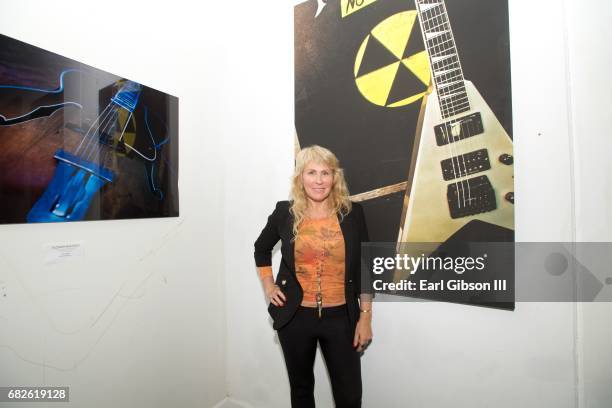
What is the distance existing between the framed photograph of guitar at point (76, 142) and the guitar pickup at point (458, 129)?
1346 mm

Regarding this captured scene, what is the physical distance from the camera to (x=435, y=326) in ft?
4.64

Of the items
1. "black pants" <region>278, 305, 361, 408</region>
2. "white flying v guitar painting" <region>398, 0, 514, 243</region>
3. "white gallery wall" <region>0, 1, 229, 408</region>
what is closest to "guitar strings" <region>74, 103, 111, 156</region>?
"white gallery wall" <region>0, 1, 229, 408</region>

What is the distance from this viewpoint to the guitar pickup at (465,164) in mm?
1254

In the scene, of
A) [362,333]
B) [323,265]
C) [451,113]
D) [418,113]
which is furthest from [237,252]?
[451,113]

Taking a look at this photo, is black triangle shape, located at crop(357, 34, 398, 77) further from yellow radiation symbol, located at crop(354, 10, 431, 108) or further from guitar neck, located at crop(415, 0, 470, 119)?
guitar neck, located at crop(415, 0, 470, 119)

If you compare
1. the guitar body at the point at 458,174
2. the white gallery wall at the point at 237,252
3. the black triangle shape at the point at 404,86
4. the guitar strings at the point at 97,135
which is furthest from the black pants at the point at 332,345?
the guitar strings at the point at 97,135

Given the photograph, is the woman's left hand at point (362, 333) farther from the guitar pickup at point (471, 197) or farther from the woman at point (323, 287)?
the guitar pickup at point (471, 197)

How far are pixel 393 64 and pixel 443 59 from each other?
0.22 meters

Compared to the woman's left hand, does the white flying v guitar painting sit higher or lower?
higher

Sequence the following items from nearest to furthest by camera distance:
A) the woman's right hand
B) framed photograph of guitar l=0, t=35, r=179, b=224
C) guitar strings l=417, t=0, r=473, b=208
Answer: framed photograph of guitar l=0, t=35, r=179, b=224 → guitar strings l=417, t=0, r=473, b=208 → the woman's right hand

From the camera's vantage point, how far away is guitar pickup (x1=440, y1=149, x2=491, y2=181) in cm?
125

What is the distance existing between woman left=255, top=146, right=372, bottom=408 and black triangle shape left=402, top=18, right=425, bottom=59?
594 mm

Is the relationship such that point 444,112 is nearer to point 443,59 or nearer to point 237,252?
point 443,59

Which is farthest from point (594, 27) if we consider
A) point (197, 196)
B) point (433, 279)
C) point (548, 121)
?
point (197, 196)
